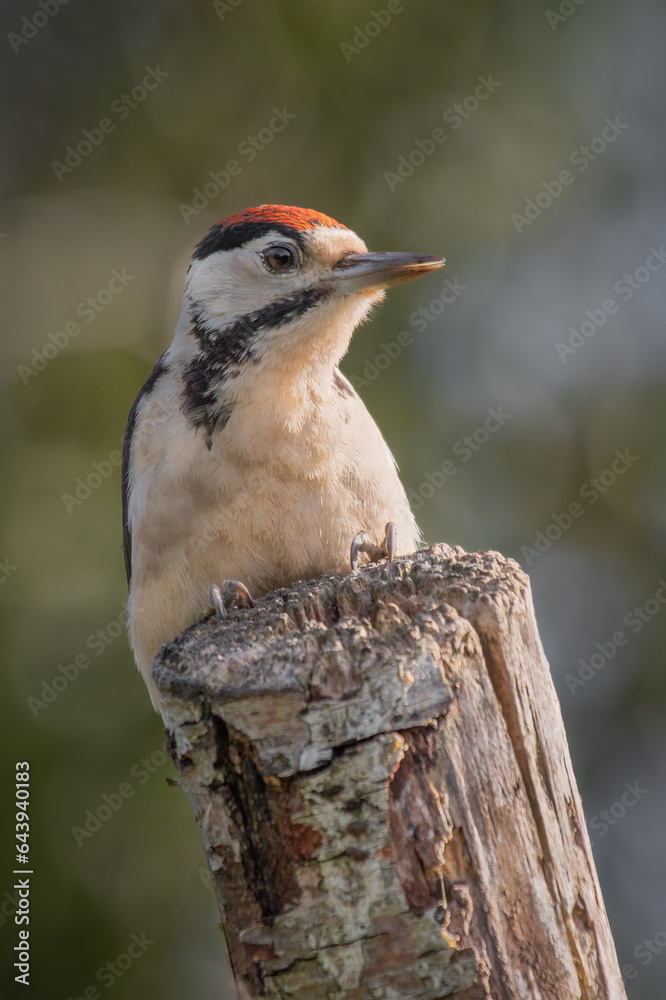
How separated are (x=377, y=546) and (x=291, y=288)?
111 centimetres

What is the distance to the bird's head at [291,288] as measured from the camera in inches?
155

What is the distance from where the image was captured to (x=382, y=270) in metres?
3.93

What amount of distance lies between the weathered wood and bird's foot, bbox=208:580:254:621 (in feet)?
3.63

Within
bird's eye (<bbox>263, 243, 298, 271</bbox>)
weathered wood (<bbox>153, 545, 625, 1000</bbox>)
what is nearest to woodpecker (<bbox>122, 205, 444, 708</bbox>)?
bird's eye (<bbox>263, 243, 298, 271</bbox>)

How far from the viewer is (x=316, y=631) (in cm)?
238

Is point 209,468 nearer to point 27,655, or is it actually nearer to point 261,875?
point 261,875

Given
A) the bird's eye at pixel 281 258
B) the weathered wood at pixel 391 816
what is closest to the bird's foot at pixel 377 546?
the bird's eye at pixel 281 258

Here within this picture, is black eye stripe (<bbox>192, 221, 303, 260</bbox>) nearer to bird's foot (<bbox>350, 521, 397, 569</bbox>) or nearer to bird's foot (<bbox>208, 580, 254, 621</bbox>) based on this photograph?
bird's foot (<bbox>350, 521, 397, 569</bbox>)

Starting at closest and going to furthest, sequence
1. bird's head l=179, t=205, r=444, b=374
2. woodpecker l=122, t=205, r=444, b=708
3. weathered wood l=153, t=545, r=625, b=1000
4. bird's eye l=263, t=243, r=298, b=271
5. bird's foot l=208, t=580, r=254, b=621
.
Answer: weathered wood l=153, t=545, r=625, b=1000
bird's foot l=208, t=580, r=254, b=621
woodpecker l=122, t=205, r=444, b=708
bird's head l=179, t=205, r=444, b=374
bird's eye l=263, t=243, r=298, b=271

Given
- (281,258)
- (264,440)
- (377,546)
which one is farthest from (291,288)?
(377,546)

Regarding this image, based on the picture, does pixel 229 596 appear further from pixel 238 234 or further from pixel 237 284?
pixel 238 234

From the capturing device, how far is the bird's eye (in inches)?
160

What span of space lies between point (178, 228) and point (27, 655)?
11.4 feet

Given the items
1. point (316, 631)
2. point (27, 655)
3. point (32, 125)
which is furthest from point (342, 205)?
point (316, 631)
